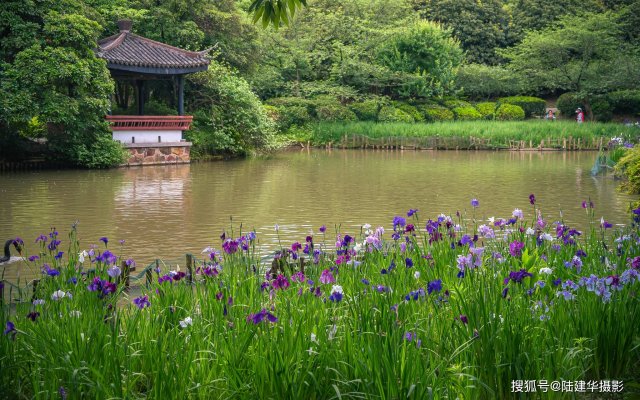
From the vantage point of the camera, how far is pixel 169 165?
25.4 meters

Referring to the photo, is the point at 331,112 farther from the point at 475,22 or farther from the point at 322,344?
the point at 322,344

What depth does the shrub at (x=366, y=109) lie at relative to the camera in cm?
3819

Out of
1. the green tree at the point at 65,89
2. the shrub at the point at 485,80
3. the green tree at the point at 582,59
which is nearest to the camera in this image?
the green tree at the point at 65,89

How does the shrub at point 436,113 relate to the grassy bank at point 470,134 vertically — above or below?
above

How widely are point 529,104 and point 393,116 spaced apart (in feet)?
38.4

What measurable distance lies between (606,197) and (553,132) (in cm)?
1856

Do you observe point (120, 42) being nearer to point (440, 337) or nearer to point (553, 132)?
point (553, 132)

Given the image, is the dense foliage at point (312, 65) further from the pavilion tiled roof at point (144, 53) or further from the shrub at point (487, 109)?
the pavilion tiled roof at point (144, 53)

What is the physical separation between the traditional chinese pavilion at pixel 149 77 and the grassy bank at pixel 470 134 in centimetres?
1098

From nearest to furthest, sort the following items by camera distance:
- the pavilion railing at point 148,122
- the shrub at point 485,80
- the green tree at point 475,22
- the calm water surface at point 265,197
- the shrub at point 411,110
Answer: the calm water surface at point 265,197 → the pavilion railing at point 148,122 → the shrub at point 411,110 → the shrub at point 485,80 → the green tree at point 475,22

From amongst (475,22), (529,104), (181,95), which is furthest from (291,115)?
(475,22)

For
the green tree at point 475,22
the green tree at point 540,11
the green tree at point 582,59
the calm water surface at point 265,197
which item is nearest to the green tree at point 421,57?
the green tree at point 582,59

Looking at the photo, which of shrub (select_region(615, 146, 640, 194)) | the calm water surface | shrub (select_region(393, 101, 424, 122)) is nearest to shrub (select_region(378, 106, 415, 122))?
shrub (select_region(393, 101, 424, 122))

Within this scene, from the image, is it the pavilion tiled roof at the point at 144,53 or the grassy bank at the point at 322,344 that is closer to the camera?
the grassy bank at the point at 322,344
